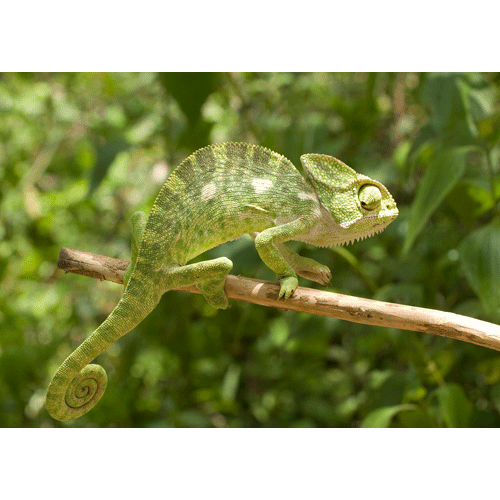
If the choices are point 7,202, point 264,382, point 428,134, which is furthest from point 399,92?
A: point 7,202

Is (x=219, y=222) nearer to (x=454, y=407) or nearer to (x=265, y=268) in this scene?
(x=265, y=268)

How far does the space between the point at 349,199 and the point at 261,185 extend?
0.21 metres

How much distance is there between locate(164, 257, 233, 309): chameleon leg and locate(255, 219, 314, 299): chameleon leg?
9cm

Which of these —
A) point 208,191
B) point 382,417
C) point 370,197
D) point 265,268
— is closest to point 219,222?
point 208,191

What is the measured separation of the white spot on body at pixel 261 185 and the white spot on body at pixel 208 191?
0.31ft

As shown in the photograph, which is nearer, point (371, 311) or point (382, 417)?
point (371, 311)

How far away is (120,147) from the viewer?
184cm

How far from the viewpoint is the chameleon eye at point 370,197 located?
1087 millimetres

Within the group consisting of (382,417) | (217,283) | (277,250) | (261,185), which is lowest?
(382,417)

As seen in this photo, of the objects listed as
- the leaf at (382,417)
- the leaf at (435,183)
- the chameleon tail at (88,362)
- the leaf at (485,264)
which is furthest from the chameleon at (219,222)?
the leaf at (382,417)

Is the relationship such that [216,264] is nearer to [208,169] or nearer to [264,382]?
[208,169]

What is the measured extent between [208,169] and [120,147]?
2.80ft

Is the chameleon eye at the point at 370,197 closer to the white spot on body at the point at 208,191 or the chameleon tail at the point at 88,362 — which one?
the white spot on body at the point at 208,191

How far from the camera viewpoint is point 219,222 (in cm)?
110
